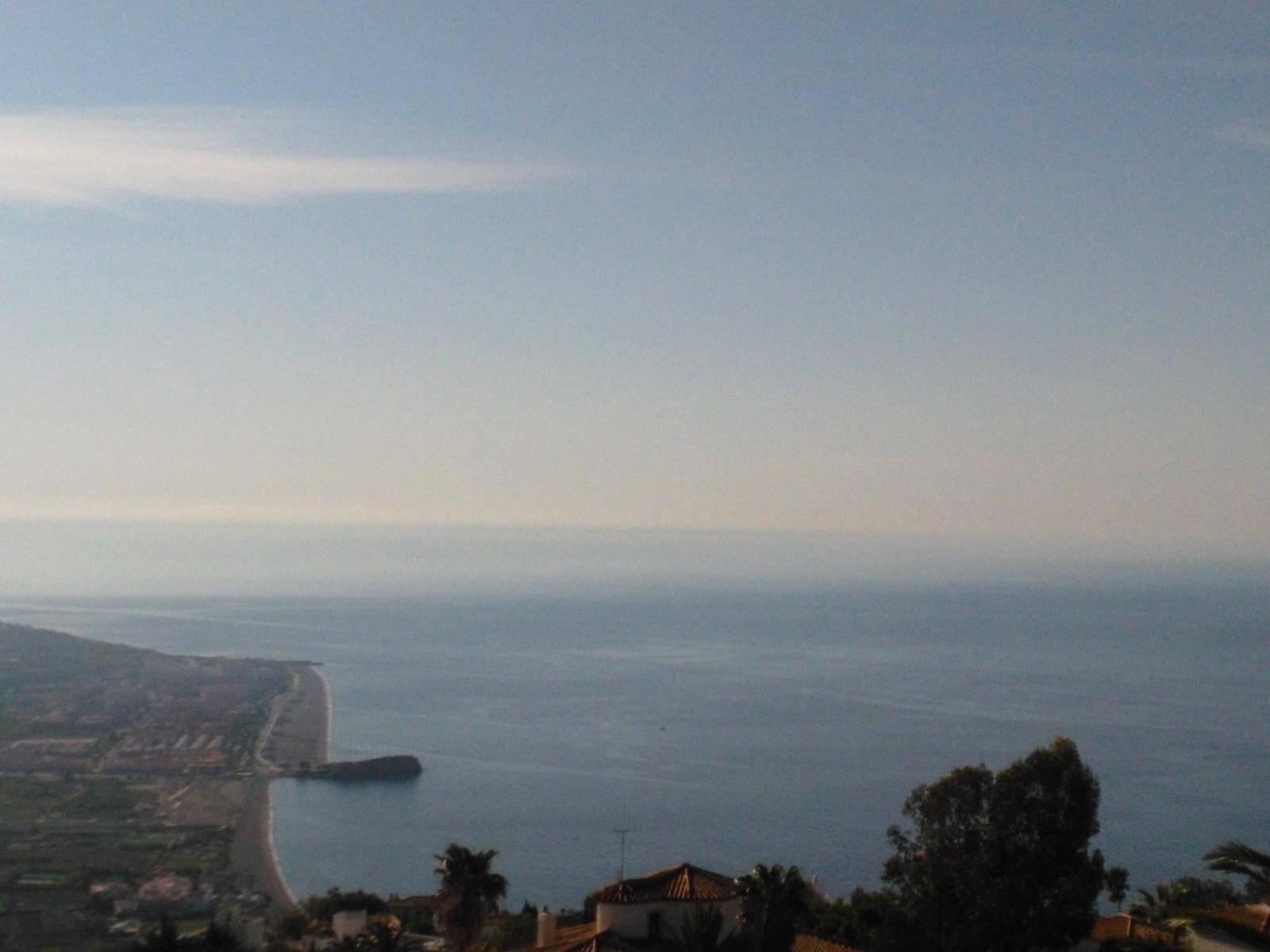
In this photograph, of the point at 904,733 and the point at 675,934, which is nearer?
the point at 675,934

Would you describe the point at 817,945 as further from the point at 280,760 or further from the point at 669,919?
the point at 280,760

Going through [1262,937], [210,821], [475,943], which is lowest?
[210,821]

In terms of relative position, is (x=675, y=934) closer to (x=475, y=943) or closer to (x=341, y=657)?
(x=475, y=943)

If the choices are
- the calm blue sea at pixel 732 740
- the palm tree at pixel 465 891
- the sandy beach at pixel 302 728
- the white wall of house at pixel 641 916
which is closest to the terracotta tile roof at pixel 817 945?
the white wall of house at pixel 641 916

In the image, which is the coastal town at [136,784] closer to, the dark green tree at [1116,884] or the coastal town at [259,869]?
the coastal town at [259,869]

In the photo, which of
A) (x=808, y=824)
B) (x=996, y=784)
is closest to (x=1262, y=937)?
(x=996, y=784)

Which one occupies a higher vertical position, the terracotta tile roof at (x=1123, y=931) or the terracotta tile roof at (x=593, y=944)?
the terracotta tile roof at (x=1123, y=931)

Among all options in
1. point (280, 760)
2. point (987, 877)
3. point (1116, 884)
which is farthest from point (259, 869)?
point (1116, 884)
